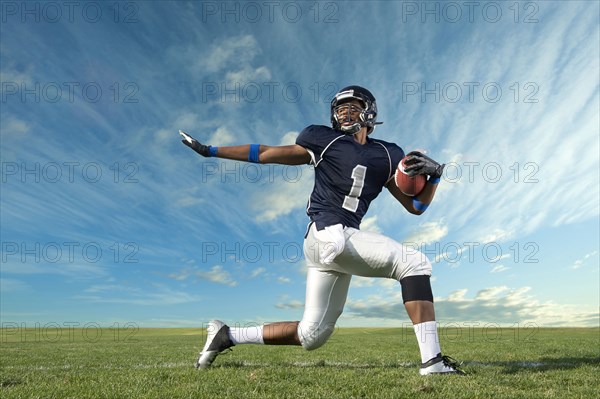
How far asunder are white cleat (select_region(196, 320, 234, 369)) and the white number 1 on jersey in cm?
208

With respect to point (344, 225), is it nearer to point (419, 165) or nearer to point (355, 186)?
point (355, 186)

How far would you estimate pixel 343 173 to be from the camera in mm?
5258

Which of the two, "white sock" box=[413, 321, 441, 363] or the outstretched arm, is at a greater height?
the outstretched arm

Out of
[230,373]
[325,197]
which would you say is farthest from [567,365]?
[230,373]

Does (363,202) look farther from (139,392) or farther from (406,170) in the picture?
(139,392)

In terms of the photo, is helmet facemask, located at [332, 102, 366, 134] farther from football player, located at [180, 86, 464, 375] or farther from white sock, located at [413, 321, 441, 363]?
white sock, located at [413, 321, 441, 363]

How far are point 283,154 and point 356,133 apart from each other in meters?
0.82

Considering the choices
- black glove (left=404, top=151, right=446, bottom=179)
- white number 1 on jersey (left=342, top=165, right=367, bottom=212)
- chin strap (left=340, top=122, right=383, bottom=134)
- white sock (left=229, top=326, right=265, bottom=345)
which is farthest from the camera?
white sock (left=229, top=326, right=265, bottom=345)

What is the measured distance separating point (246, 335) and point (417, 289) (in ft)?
6.78

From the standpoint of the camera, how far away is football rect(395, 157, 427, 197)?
5277 millimetres

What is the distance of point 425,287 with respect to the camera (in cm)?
488

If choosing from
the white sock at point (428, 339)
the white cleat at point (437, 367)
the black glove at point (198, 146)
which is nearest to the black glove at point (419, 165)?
the white sock at point (428, 339)

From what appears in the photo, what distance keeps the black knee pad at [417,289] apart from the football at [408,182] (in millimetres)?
979

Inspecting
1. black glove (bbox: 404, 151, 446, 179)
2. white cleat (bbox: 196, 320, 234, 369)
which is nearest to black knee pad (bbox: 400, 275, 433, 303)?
black glove (bbox: 404, 151, 446, 179)
